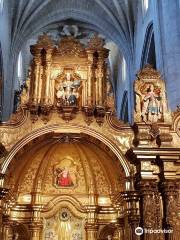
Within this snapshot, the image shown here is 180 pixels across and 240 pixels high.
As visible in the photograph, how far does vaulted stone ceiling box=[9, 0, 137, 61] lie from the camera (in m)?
25.8

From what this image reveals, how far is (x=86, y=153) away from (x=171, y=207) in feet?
12.4

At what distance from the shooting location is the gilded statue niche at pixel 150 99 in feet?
39.8

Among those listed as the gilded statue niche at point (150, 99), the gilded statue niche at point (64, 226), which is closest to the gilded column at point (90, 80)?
the gilded statue niche at point (150, 99)

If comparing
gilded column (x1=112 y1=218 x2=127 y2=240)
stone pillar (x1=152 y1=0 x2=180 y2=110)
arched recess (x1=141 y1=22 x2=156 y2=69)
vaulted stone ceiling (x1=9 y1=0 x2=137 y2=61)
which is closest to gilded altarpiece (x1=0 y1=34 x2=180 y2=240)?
gilded column (x1=112 y1=218 x2=127 y2=240)

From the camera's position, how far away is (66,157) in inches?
545

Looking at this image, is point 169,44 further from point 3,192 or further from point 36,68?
point 3,192

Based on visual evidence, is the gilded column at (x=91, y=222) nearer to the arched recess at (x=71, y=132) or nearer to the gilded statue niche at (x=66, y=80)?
the arched recess at (x=71, y=132)

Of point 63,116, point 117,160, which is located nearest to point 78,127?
point 63,116

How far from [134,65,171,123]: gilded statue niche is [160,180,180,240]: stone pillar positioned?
2041 millimetres

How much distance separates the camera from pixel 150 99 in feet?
40.6

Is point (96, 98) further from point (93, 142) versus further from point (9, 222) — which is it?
point (9, 222)

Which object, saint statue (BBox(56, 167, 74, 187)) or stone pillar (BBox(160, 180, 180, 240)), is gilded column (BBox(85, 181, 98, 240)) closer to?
saint statue (BBox(56, 167, 74, 187))

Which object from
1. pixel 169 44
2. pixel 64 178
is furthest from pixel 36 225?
pixel 169 44

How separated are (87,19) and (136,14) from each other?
3814mm
